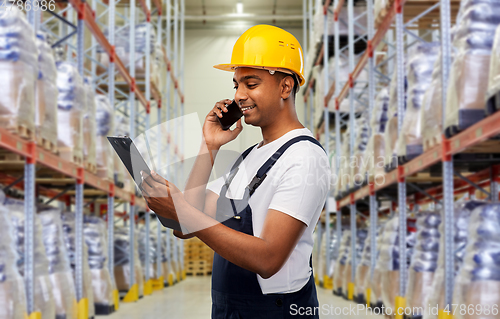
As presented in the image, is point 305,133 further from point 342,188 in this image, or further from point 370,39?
point 342,188

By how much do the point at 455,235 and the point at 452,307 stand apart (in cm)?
109

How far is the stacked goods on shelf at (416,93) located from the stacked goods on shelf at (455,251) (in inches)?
31.6

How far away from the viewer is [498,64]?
12.6 ft

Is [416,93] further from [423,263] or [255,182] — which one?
[255,182]

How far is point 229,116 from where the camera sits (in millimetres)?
1801

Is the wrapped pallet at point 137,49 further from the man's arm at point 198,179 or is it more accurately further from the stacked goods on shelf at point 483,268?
the man's arm at point 198,179

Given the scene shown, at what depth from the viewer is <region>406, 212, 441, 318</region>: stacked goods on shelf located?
6.10 meters

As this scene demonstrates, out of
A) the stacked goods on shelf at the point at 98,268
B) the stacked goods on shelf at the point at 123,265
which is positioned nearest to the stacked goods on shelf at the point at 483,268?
the stacked goods on shelf at the point at 98,268

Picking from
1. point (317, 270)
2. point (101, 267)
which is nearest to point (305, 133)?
point (101, 267)

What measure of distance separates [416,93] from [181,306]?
5.48 metres

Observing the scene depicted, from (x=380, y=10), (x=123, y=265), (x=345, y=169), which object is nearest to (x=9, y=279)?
(x=380, y=10)

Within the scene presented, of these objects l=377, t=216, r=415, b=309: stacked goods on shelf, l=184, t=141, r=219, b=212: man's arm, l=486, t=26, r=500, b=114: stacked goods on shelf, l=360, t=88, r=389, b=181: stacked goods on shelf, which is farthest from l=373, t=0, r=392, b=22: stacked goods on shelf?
l=184, t=141, r=219, b=212: man's arm

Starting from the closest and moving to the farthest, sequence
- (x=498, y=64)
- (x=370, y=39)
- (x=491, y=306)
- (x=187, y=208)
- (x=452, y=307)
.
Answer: (x=187, y=208), (x=498, y=64), (x=491, y=306), (x=452, y=307), (x=370, y=39)

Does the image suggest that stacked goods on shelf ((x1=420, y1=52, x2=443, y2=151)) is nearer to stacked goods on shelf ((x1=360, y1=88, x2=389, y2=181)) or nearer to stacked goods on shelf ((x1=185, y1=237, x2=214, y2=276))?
stacked goods on shelf ((x1=360, y1=88, x2=389, y2=181))
